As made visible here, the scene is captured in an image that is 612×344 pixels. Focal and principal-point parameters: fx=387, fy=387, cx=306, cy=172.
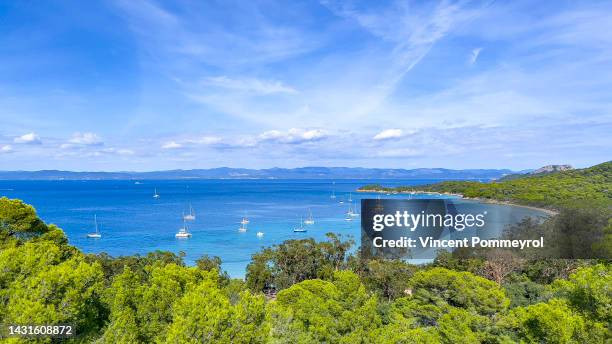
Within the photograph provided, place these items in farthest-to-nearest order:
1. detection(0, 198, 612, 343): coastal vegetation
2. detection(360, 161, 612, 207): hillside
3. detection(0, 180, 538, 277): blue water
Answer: detection(360, 161, 612, 207): hillside
detection(0, 180, 538, 277): blue water
detection(0, 198, 612, 343): coastal vegetation

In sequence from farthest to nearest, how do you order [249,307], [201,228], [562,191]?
[562,191] → [201,228] → [249,307]

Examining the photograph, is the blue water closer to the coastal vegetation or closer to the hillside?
the hillside

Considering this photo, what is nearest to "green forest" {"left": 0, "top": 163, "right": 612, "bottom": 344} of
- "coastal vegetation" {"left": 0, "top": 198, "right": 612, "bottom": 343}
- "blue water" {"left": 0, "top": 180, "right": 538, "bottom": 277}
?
"coastal vegetation" {"left": 0, "top": 198, "right": 612, "bottom": 343}

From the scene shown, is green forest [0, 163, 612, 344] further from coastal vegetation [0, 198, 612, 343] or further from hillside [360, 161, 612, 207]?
hillside [360, 161, 612, 207]

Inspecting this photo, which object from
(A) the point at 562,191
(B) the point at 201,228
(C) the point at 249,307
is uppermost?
(C) the point at 249,307

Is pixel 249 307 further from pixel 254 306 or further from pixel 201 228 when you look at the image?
pixel 201 228

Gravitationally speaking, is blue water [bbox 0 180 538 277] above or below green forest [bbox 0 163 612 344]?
below

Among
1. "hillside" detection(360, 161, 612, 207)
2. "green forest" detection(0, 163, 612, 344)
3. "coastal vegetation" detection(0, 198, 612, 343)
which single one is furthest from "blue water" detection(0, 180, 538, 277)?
"green forest" detection(0, 163, 612, 344)

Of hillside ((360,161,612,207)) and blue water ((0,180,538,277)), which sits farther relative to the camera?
hillside ((360,161,612,207))

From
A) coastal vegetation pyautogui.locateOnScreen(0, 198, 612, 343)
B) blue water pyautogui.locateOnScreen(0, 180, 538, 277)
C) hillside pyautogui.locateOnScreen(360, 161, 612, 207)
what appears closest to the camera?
coastal vegetation pyautogui.locateOnScreen(0, 198, 612, 343)

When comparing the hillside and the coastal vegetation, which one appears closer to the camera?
the coastal vegetation

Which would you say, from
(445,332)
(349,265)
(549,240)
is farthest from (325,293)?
(549,240)

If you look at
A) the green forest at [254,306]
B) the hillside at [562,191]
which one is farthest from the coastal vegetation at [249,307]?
the hillside at [562,191]

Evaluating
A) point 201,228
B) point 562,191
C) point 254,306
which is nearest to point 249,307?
point 254,306
